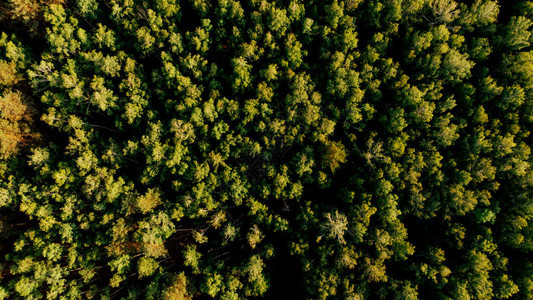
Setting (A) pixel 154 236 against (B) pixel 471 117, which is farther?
(B) pixel 471 117

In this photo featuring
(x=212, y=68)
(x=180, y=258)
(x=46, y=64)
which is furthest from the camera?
(x=180, y=258)

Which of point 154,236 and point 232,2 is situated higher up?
point 232,2

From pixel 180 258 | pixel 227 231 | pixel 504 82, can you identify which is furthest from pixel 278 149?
pixel 504 82

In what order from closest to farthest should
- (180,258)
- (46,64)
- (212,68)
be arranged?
(46,64)
(212,68)
(180,258)

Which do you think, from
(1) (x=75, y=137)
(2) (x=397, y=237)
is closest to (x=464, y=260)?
(2) (x=397, y=237)

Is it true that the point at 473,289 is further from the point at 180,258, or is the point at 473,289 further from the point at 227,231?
the point at 180,258

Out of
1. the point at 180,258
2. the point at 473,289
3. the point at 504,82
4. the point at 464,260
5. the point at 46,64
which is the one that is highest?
the point at 46,64
